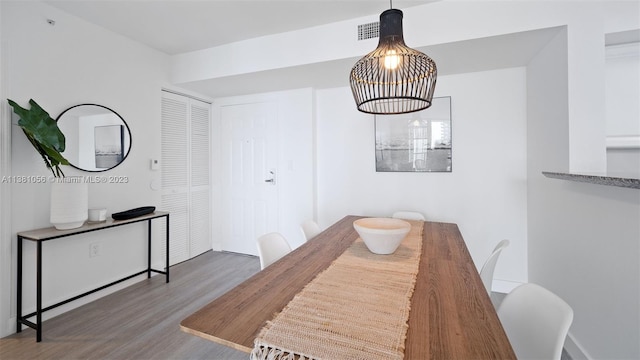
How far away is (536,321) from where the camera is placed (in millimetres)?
1021

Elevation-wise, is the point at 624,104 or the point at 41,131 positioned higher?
the point at 624,104

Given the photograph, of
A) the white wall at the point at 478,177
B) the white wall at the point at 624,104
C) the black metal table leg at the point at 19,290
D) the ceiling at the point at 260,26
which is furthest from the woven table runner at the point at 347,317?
the black metal table leg at the point at 19,290

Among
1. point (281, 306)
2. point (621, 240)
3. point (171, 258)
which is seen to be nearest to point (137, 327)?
point (171, 258)

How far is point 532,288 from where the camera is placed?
1.10 m

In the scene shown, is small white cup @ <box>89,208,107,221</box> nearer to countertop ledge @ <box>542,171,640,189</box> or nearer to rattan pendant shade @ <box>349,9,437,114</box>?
rattan pendant shade @ <box>349,9,437,114</box>

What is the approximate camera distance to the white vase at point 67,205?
6.82ft

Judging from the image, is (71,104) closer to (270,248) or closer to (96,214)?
(96,214)

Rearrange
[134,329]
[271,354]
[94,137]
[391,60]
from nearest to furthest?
[271,354] < [391,60] < [134,329] < [94,137]

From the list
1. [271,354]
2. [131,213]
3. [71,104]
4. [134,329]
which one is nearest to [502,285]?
[271,354]

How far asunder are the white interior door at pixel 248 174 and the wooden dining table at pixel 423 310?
222 cm

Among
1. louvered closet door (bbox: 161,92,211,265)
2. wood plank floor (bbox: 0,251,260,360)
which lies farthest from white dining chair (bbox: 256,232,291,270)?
louvered closet door (bbox: 161,92,211,265)

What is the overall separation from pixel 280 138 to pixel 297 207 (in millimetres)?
940

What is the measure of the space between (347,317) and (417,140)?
8.10 feet

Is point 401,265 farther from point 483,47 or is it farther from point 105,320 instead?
point 105,320
